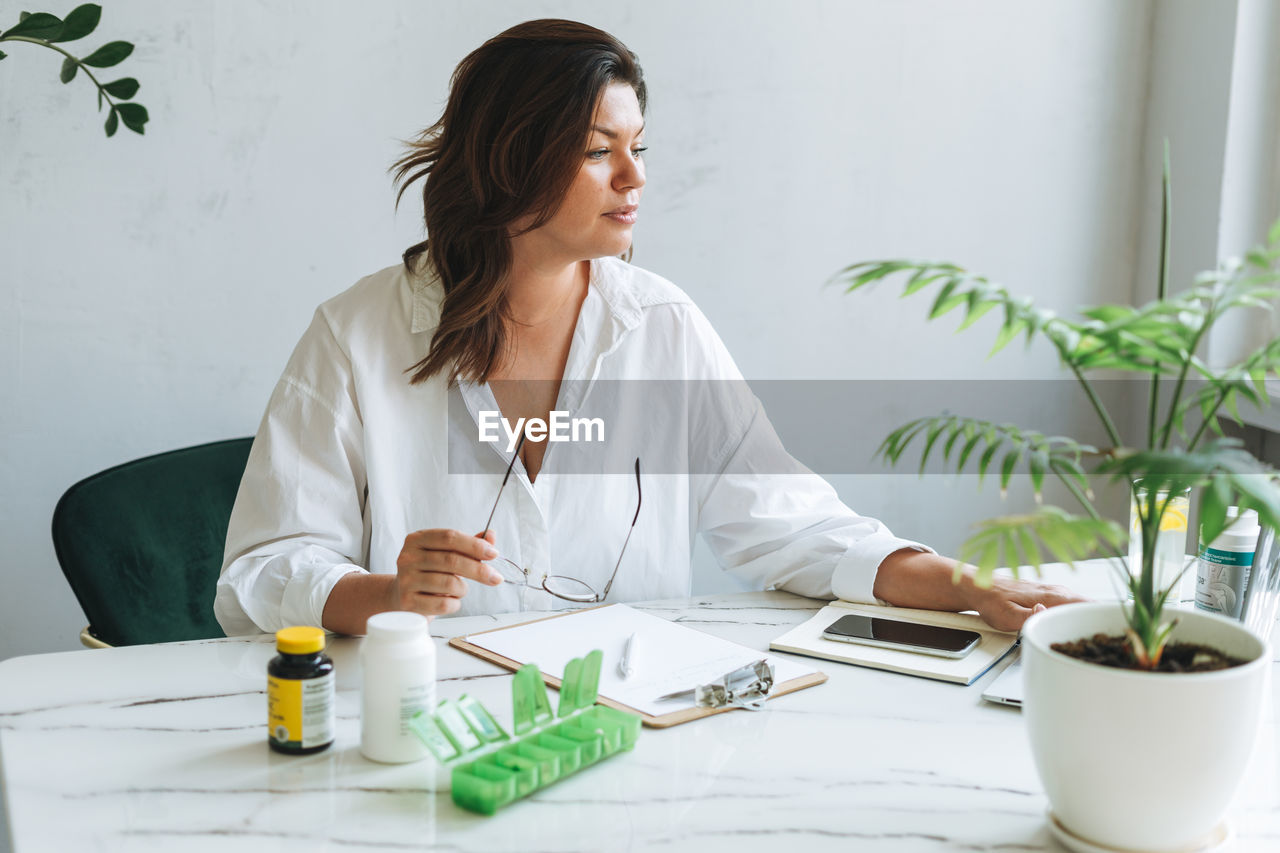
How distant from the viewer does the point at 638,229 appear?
7.54 feet

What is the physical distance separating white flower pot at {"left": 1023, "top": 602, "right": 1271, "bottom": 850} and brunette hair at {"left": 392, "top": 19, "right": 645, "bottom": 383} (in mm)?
889

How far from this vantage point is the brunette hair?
1469 mm

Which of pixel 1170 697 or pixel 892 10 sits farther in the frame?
pixel 892 10

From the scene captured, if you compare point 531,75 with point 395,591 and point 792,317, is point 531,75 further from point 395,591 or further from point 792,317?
point 792,317

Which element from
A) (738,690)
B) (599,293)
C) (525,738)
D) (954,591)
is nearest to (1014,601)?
(954,591)

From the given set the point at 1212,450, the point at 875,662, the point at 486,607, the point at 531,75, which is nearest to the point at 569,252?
the point at 531,75

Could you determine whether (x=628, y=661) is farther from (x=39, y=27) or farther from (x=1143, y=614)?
(x=39, y=27)

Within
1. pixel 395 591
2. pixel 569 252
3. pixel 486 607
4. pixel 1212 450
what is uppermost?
pixel 569 252

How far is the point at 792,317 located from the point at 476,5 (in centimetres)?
89

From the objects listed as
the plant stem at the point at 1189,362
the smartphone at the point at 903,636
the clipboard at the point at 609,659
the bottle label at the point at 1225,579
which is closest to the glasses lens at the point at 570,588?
the clipboard at the point at 609,659

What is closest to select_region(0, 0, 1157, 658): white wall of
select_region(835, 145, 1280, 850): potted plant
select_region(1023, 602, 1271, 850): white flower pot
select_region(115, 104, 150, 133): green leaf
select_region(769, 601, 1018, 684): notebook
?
select_region(115, 104, 150, 133): green leaf

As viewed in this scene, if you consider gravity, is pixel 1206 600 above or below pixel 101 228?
below

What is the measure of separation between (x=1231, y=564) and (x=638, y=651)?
2.22ft

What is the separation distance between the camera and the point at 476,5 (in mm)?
2100
